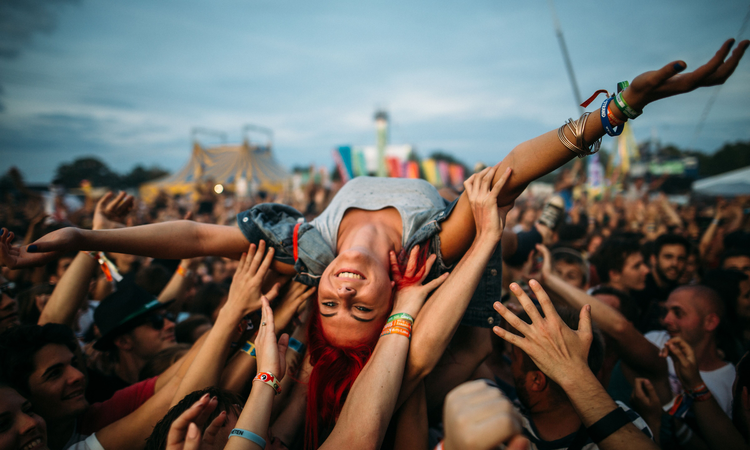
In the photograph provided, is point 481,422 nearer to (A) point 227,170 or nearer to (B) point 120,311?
(B) point 120,311

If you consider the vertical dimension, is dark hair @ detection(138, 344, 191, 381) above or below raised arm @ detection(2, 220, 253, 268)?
below

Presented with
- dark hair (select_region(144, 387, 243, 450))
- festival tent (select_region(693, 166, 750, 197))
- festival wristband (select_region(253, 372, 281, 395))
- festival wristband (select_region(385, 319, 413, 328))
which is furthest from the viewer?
festival tent (select_region(693, 166, 750, 197))

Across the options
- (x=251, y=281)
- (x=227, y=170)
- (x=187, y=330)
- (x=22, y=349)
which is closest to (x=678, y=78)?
(x=251, y=281)

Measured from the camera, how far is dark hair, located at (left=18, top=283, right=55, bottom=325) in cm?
367

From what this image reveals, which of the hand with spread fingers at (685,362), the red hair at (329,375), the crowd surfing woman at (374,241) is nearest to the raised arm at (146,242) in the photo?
the crowd surfing woman at (374,241)

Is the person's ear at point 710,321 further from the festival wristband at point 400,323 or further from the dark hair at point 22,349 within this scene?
the dark hair at point 22,349

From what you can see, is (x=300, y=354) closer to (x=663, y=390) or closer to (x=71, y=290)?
(x=71, y=290)

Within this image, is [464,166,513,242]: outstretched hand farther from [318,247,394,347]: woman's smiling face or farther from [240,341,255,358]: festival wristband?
[240,341,255,358]: festival wristband

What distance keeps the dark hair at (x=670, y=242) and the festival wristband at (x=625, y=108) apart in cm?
442

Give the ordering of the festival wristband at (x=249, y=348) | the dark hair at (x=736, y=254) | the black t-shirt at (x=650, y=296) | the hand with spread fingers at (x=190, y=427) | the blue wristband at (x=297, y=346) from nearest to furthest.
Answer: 1. the hand with spread fingers at (x=190, y=427)
2. the festival wristband at (x=249, y=348)
3. the blue wristband at (x=297, y=346)
4. the dark hair at (x=736, y=254)
5. the black t-shirt at (x=650, y=296)

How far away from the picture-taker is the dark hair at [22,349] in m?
2.26

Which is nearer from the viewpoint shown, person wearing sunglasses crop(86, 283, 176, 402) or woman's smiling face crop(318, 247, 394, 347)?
woman's smiling face crop(318, 247, 394, 347)

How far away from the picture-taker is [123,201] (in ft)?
11.5

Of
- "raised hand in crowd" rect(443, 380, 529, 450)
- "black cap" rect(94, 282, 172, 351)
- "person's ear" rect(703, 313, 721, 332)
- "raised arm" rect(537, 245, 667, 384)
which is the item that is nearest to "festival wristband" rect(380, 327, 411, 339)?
"raised hand in crowd" rect(443, 380, 529, 450)
